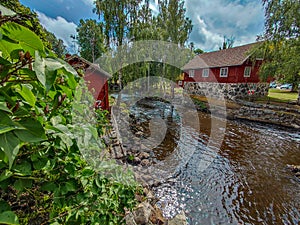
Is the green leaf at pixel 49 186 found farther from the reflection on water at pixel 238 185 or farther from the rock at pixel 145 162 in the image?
the rock at pixel 145 162

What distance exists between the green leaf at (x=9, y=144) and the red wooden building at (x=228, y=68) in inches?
698

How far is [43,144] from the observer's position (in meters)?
0.77

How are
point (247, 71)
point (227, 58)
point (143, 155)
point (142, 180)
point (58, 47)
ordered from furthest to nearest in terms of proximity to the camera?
point (227, 58) < point (247, 71) < point (143, 155) < point (142, 180) < point (58, 47)

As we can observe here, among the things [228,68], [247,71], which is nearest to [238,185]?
[228,68]

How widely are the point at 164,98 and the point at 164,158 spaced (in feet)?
41.9

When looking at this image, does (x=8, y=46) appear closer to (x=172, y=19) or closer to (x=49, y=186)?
(x=49, y=186)

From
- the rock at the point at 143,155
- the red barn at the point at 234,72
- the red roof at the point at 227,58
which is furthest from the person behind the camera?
the red barn at the point at 234,72

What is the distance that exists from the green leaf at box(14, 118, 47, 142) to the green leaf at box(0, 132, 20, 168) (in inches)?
0.8

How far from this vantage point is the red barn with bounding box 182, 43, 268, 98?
15.7 metres

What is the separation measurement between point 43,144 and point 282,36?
1512cm

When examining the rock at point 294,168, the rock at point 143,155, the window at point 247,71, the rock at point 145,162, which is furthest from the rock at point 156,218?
the window at point 247,71

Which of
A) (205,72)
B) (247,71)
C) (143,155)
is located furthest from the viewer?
(205,72)

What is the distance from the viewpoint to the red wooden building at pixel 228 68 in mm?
15670

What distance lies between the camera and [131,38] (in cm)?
1143
